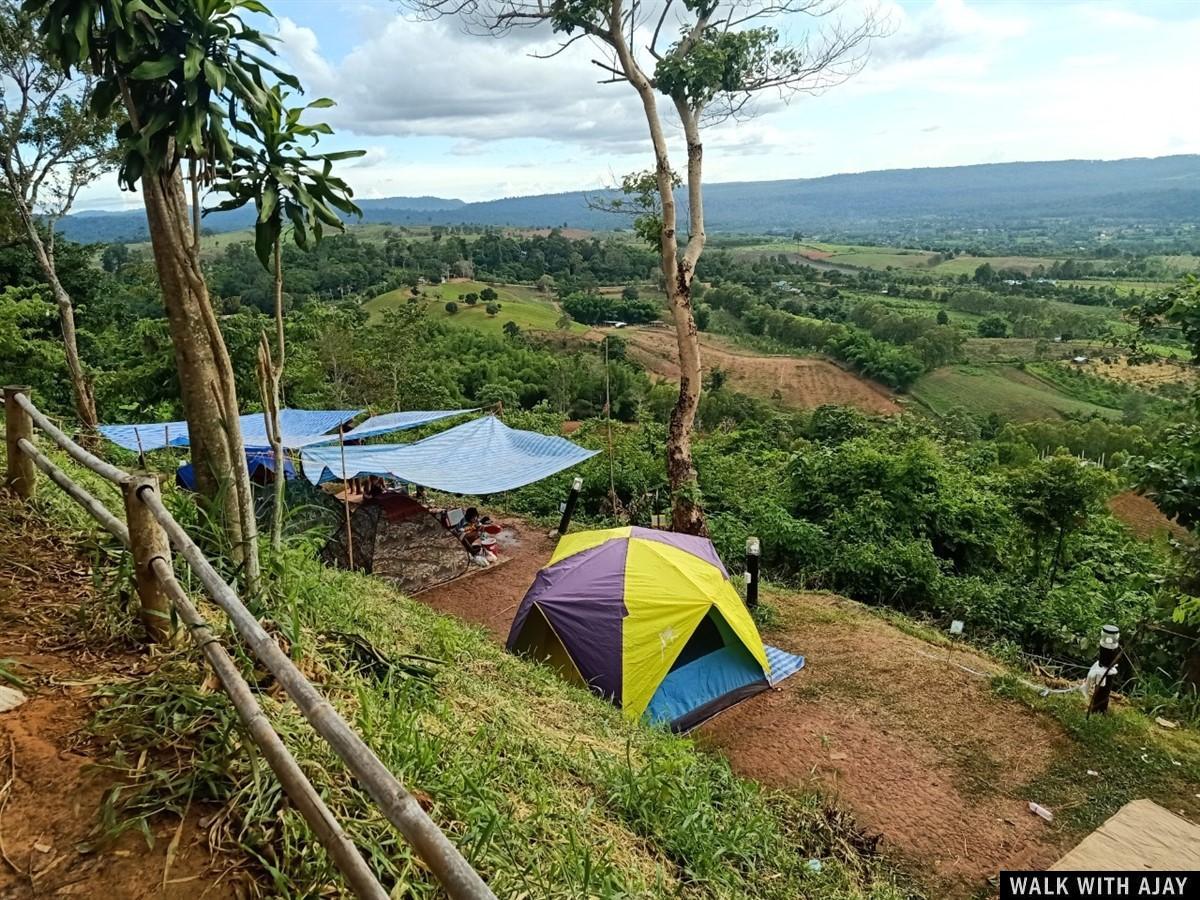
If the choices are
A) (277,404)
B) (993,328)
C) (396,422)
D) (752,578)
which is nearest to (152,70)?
(277,404)

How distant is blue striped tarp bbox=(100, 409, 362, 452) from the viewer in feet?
28.3

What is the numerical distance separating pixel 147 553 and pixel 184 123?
1207mm

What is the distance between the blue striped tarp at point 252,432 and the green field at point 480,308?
26896mm

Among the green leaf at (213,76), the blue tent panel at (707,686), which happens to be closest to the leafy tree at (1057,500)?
the blue tent panel at (707,686)

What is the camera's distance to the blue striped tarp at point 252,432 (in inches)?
340

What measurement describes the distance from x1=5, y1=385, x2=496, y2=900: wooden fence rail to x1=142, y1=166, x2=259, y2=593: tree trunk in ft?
1.01

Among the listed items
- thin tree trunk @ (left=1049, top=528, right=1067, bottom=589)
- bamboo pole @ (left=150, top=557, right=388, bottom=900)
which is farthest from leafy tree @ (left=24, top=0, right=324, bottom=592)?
thin tree trunk @ (left=1049, top=528, right=1067, bottom=589)

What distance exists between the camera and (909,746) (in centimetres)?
461

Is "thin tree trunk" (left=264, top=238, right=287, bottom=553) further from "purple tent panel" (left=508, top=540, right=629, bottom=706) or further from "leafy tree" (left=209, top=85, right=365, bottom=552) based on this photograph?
"purple tent panel" (left=508, top=540, right=629, bottom=706)

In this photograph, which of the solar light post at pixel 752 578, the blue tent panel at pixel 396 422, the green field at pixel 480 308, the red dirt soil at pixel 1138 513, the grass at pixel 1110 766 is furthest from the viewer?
the green field at pixel 480 308

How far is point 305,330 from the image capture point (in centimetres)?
1759

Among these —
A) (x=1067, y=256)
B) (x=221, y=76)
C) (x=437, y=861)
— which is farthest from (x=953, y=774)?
(x=1067, y=256)

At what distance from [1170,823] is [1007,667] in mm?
2337

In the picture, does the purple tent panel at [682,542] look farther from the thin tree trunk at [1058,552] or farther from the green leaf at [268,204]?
the thin tree trunk at [1058,552]
